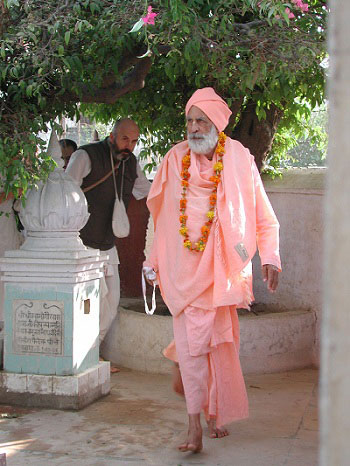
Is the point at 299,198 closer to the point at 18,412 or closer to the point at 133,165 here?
the point at 133,165

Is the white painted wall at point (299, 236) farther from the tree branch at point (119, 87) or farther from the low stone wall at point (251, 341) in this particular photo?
the tree branch at point (119, 87)

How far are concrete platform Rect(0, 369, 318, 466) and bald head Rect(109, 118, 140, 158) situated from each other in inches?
78.4

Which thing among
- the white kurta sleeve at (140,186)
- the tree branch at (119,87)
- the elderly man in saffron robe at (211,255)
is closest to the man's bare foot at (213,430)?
the elderly man in saffron robe at (211,255)

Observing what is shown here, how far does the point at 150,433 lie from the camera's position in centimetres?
499

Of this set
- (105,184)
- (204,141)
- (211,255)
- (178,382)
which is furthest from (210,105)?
(105,184)

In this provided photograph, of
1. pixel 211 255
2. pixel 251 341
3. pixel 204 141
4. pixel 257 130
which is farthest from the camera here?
pixel 257 130

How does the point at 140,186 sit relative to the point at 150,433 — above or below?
above

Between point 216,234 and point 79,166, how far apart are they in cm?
225

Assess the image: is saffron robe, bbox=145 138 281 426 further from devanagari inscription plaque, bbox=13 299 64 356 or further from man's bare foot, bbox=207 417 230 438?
devanagari inscription plaque, bbox=13 299 64 356

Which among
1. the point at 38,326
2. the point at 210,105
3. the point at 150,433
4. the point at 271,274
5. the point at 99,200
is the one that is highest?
the point at 210,105

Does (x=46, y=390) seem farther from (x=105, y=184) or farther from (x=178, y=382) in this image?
(x=105, y=184)

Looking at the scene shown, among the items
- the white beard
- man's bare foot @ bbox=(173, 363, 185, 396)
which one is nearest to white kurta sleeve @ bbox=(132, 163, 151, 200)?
the white beard

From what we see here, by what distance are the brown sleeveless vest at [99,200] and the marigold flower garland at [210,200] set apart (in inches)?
75.1

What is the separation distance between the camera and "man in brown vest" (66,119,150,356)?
6770mm
